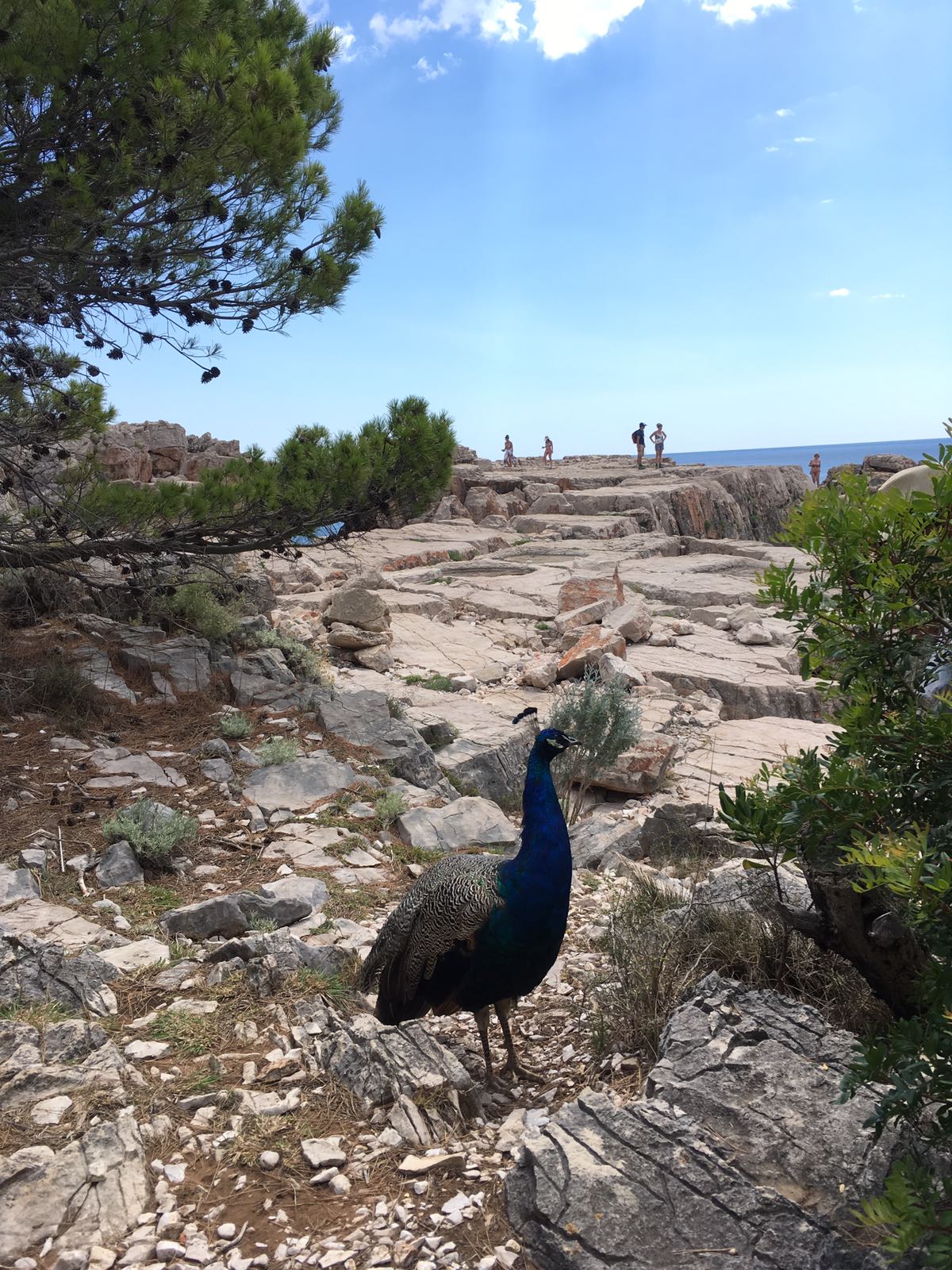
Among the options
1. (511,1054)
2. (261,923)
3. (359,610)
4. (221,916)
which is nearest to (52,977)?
(221,916)

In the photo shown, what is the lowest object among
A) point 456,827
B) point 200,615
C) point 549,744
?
point 456,827

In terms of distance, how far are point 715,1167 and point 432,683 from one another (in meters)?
8.14

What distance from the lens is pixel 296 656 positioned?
30.1 feet

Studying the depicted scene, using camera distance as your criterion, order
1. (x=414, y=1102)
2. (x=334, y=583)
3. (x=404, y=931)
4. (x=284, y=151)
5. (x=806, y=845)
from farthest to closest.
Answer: (x=334, y=583) < (x=284, y=151) < (x=404, y=931) < (x=414, y=1102) < (x=806, y=845)

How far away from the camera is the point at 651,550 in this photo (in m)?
20.7

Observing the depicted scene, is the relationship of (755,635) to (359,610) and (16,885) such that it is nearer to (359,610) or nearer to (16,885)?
(359,610)

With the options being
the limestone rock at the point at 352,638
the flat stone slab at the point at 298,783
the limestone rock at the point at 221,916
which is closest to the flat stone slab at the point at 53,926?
the limestone rock at the point at 221,916

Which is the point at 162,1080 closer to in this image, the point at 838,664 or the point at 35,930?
the point at 35,930

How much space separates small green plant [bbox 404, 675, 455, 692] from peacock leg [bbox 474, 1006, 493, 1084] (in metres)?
6.71

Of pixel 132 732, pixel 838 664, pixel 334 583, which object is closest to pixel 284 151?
pixel 132 732

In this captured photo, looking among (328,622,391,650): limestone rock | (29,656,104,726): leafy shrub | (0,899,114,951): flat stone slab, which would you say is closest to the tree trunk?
(0,899,114,951): flat stone slab

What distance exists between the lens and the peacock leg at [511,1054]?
3539 millimetres

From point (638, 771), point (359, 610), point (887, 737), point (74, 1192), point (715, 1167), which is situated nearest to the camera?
point (887, 737)

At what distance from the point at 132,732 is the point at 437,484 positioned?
129 inches
